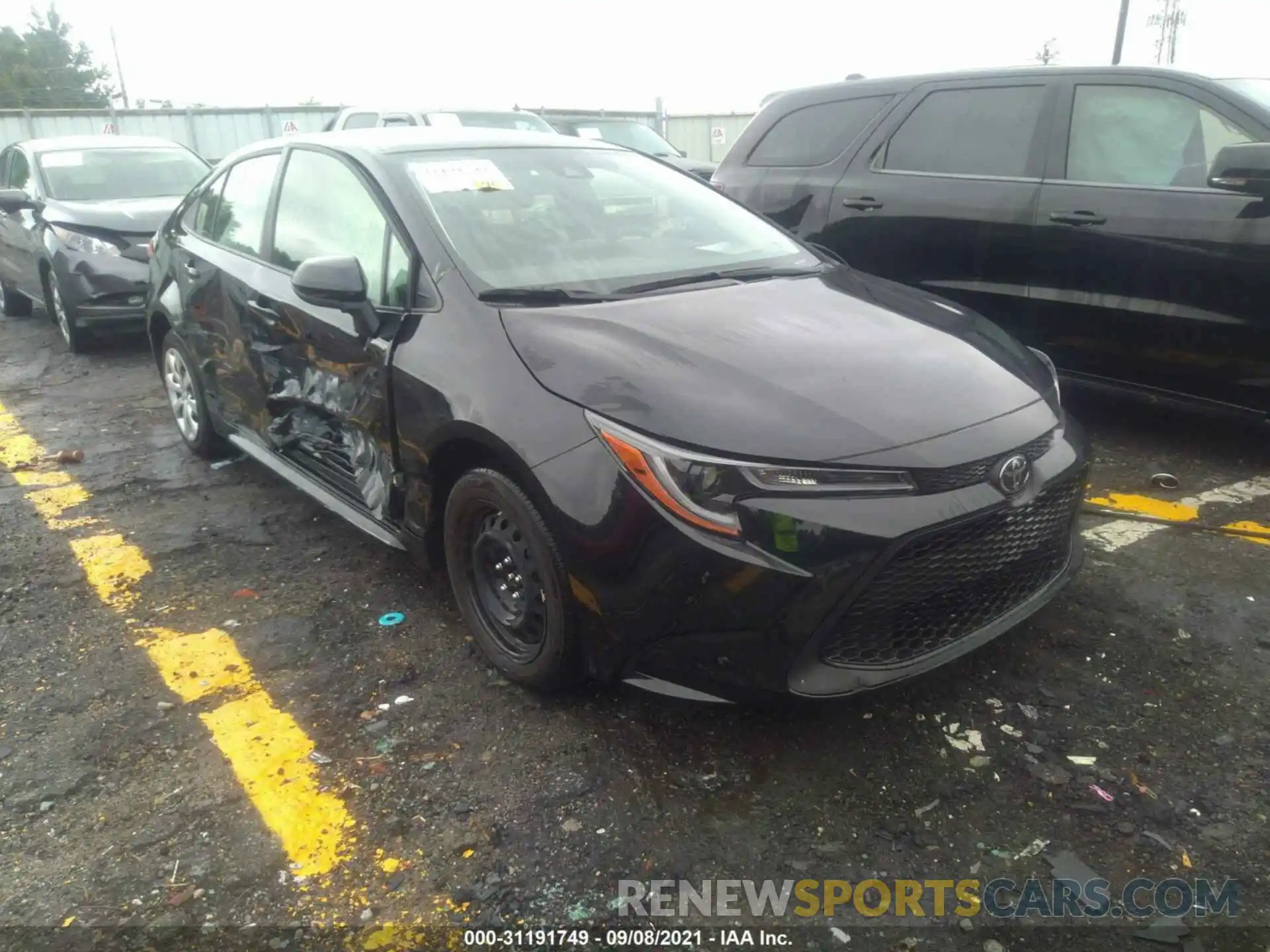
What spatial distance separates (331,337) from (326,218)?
1.66 feet

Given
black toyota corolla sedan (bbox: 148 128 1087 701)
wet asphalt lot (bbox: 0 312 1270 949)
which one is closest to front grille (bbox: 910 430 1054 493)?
black toyota corolla sedan (bbox: 148 128 1087 701)

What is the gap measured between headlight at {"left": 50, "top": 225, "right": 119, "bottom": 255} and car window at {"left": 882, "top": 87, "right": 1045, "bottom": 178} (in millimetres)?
5299

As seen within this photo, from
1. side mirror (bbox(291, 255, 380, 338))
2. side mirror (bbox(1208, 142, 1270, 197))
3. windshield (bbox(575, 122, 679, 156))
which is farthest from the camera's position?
windshield (bbox(575, 122, 679, 156))

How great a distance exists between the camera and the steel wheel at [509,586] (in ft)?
8.44

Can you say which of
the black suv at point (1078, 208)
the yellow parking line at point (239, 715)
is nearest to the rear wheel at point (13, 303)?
the yellow parking line at point (239, 715)

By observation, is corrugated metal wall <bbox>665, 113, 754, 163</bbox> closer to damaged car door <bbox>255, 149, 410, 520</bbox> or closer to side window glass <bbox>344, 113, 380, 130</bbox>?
side window glass <bbox>344, 113, 380, 130</bbox>

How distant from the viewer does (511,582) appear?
2.70m

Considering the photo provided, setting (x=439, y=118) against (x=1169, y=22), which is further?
(x=1169, y=22)

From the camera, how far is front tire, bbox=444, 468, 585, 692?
243cm

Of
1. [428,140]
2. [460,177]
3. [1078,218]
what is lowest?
[1078,218]

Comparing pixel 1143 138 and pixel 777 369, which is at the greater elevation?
pixel 1143 138

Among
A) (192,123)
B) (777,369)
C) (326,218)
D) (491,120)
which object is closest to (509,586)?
(777,369)

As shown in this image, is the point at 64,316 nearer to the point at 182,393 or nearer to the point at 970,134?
the point at 182,393

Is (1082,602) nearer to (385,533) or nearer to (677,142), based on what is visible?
(385,533)
